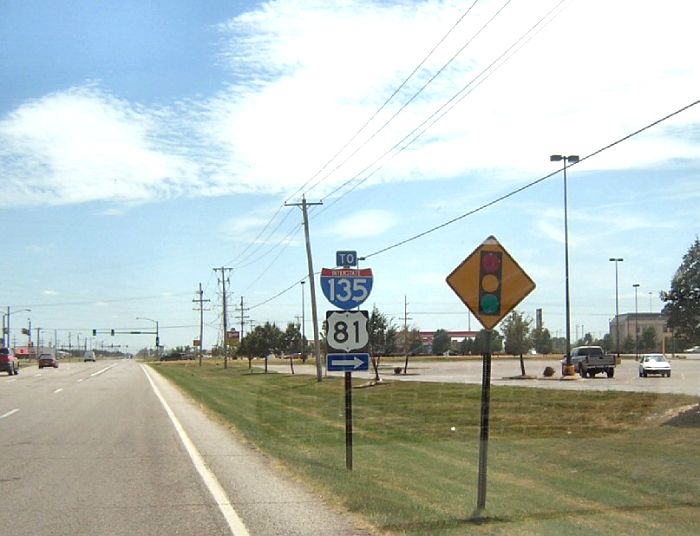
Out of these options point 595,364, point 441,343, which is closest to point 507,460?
point 595,364

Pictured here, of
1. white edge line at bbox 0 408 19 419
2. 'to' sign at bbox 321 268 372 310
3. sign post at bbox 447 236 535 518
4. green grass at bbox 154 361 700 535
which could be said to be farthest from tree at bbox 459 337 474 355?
sign post at bbox 447 236 535 518

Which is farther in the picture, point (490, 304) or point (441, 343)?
point (441, 343)

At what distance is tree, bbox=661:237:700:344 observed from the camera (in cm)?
1955

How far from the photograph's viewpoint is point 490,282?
10.1 metres

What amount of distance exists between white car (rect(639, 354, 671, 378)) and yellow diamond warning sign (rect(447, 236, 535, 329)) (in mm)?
39440

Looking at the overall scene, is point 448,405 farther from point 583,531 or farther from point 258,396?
point 583,531

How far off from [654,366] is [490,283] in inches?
1570

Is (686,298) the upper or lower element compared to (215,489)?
upper

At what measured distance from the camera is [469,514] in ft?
32.1

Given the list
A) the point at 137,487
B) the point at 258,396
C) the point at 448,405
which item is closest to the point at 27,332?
the point at 258,396

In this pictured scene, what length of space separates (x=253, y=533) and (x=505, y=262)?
167 inches

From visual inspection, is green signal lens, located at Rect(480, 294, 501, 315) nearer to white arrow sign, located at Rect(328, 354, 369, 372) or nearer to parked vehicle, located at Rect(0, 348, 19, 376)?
white arrow sign, located at Rect(328, 354, 369, 372)

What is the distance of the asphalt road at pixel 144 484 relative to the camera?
913 cm

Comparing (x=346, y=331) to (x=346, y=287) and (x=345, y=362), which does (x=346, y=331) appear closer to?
(x=345, y=362)
